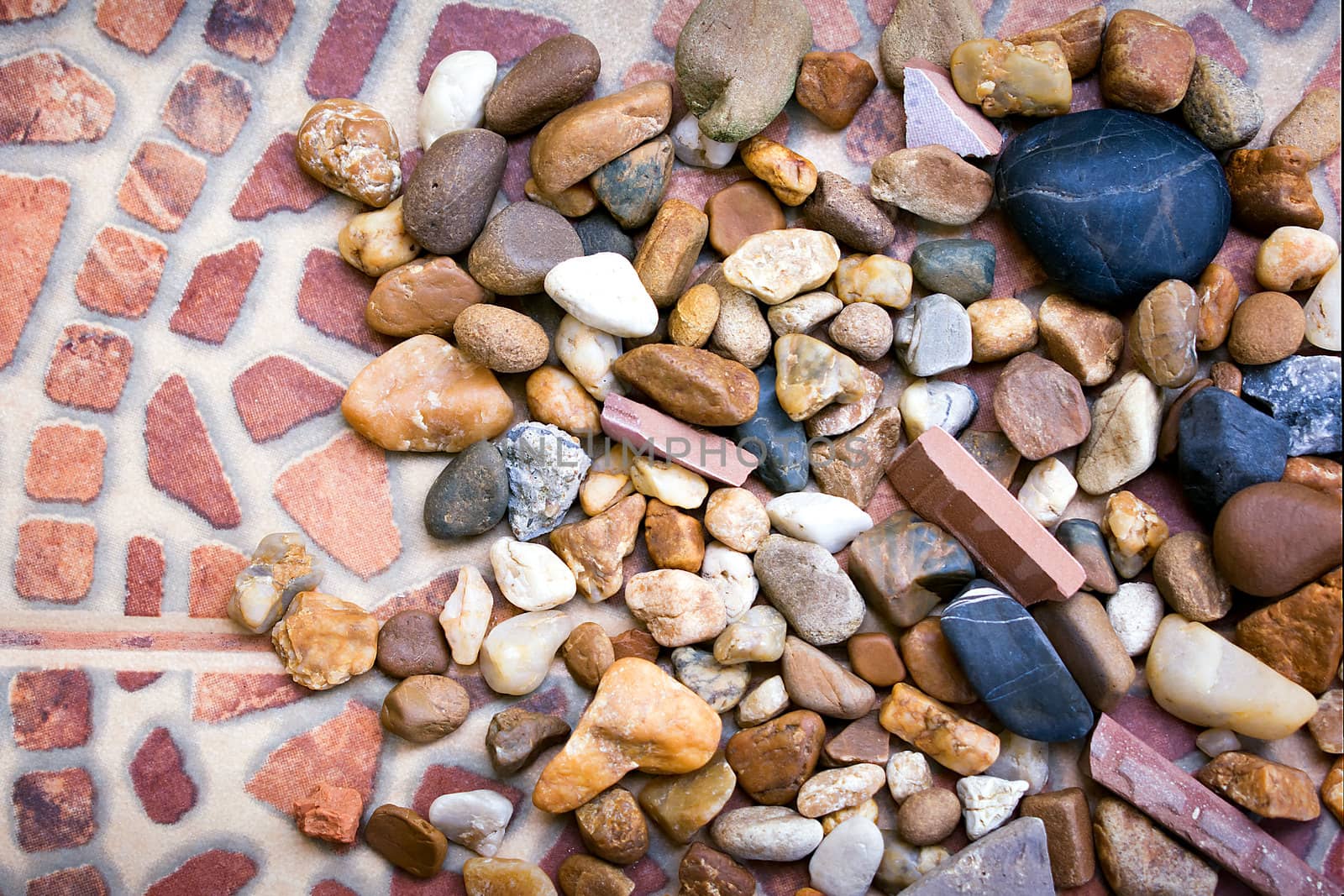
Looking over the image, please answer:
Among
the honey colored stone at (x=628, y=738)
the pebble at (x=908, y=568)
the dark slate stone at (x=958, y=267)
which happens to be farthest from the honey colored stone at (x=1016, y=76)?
the honey colored stone at (x=628, y=738)

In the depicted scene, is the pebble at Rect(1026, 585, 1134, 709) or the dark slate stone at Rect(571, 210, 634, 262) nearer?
the pebble at Rect(1026, 585, 1134, 709)

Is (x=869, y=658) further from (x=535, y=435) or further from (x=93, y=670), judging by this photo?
(x=93, y=670)

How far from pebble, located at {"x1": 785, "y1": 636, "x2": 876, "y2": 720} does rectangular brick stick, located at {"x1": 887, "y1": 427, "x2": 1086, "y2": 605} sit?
0.62ft

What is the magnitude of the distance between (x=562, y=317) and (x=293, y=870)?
64 cm

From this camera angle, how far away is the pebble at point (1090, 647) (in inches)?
37.7

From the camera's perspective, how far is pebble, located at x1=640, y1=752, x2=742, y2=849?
96 cm

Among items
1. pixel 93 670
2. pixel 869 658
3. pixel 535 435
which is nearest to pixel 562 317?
pixel 535 435

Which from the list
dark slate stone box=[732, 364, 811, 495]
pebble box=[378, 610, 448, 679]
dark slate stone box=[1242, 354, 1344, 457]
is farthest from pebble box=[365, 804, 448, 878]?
dark slate stone box=[1242, 354, 1344, 457]

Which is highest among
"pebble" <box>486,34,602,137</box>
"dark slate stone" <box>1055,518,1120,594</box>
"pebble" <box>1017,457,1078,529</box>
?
"pebble" <box>486,34,602,137</box>

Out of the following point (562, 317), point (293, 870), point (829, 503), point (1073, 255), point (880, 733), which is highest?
point (1073, 255)

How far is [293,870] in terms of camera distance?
97 centimetres

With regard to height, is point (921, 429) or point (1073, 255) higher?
point (1073, 255)

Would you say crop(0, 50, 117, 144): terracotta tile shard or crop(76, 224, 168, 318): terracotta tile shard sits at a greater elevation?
crop(0, 50, 117, 144): terracotta tile shard

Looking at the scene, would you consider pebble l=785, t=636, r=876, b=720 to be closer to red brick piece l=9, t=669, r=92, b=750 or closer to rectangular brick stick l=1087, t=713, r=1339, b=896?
rectangular brick stick l=1087, t=713, r=1339, b=896
